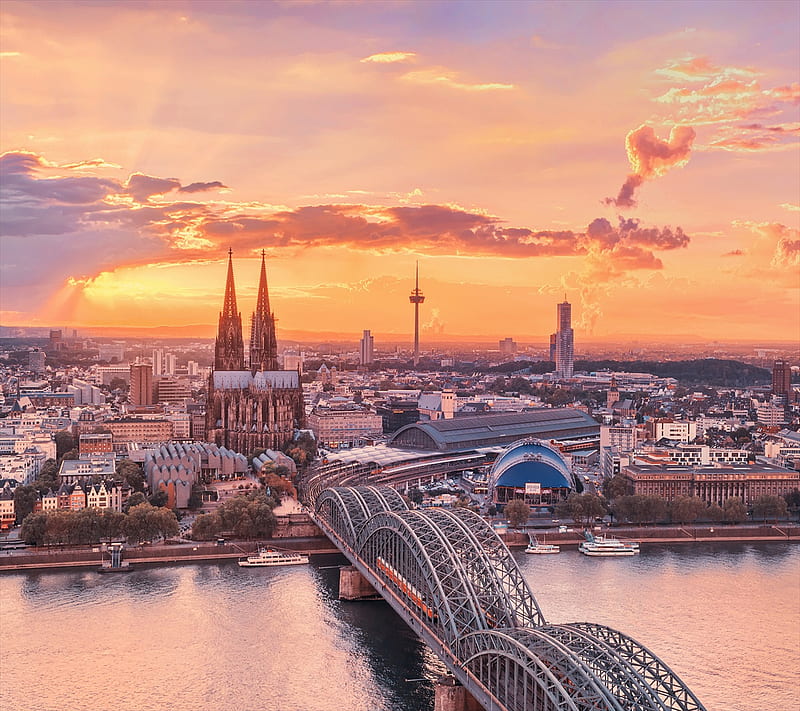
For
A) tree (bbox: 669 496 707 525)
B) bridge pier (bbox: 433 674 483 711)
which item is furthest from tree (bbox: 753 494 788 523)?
bridge pier (bbox: 433 674 483 711)

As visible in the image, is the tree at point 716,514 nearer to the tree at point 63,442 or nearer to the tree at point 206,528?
the tree at point 206,528

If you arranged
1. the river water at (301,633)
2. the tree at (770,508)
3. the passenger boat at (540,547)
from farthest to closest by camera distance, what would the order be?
1. the tree at (770,508)
2. the passenger boat at (540,547)
3. the river water at (301,633)

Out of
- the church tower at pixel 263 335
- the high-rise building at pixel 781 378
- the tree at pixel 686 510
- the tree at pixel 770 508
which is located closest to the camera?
the tree at pixel 686 510

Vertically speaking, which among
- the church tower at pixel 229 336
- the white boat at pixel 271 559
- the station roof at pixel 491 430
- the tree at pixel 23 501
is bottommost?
the white boat at pixel 271 559

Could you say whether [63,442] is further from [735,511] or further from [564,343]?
[564,343]

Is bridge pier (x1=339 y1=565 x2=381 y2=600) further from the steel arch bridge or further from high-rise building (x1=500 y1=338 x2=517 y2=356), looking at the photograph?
high-rise building (x1=500 y1=338 x2=517 y2=356)

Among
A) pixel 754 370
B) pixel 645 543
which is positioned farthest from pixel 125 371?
pixel 645 543

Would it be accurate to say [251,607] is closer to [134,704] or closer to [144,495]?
[134,704]

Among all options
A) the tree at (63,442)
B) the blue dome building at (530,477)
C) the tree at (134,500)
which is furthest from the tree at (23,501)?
the blue dome building at (530,477)
